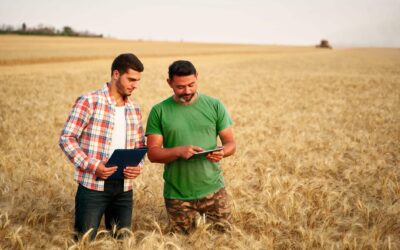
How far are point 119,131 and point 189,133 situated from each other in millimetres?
639

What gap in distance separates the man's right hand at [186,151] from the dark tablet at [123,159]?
0.30 meters

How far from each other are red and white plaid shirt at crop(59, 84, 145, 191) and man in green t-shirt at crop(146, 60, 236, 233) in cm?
36

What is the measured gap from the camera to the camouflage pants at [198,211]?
376 centimetres

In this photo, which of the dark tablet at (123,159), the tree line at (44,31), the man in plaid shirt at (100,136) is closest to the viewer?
the dark tablet at (123,159)

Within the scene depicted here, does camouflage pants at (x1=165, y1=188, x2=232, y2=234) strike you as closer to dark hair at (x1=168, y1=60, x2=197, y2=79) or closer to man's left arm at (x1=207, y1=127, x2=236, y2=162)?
man's left arm at (x1=207, y1=127, x2=236, y2=162)

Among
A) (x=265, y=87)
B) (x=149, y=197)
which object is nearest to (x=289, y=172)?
(x=149, y=197)

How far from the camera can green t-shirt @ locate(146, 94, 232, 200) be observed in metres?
3.67

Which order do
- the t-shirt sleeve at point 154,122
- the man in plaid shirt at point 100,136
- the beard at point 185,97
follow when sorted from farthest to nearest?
1. the t-shirt sleeve at point 154,122
2. the beard at point 185,97
3. the man in plaid shirt at point 100,136

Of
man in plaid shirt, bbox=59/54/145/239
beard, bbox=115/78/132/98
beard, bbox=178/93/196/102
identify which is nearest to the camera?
man in plaid shirt, bbox=59/54/145/239

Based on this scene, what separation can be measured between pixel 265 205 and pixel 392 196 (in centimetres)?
197

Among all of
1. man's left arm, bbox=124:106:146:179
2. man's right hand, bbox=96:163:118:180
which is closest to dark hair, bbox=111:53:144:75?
man's left arm, bbox=124:106:146:179

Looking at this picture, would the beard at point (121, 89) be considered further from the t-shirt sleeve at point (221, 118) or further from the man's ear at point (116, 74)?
the t-shirt sleeve at point (221, 118)

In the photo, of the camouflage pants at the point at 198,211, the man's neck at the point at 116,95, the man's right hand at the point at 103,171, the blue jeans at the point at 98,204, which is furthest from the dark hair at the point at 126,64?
the camouflage pants at the point at 198,211

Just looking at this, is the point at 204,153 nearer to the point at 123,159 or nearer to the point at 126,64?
the point at 123,159
